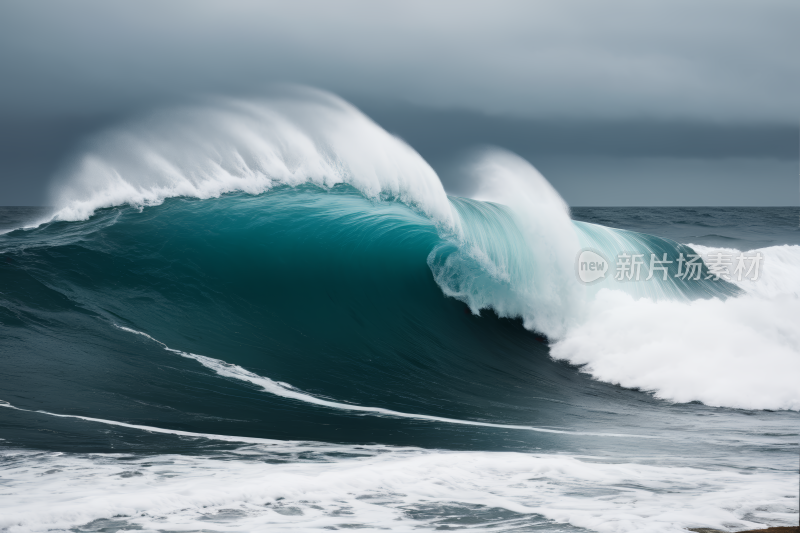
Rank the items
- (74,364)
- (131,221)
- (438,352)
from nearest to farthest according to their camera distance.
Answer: (74,364), (438,352), (131,221)

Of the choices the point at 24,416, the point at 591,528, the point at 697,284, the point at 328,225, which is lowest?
the point at 591,528

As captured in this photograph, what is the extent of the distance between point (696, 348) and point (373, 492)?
18.9 feet

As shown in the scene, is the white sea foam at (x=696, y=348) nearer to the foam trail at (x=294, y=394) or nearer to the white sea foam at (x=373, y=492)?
the foam trail at (x=294, y=394)

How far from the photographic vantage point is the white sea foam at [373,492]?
3336 mm

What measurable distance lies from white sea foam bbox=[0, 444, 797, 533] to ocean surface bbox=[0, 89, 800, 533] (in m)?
0.02

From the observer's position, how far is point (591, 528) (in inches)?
129

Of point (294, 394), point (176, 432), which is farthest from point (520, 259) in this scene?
point (176, 432)

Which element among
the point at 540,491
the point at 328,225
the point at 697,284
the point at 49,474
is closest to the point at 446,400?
the point at 540,491

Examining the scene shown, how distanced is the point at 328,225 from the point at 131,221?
322cm

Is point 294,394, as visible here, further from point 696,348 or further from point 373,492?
point 696,348

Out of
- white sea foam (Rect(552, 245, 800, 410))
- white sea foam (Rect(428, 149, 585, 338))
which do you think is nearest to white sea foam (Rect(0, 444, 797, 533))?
white sea foam (Rect(552, 245, 800, 410))

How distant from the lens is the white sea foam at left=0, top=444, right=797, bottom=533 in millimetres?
3336

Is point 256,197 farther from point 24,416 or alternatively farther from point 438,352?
point 24,416

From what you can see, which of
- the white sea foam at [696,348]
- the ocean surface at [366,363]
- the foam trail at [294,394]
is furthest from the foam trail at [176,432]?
the white sea foam at [696,348]
